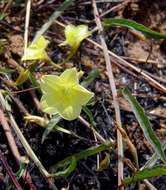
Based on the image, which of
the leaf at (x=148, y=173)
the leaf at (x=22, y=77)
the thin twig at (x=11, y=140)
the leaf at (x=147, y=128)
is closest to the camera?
the leaf at (x=148, y=173)

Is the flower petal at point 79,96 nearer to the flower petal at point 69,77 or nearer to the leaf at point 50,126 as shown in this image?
the flower petal at point 69,77

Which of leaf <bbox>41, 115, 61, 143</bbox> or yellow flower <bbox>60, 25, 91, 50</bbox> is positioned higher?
yellow flower <bbox>60, 25, 91, 50</bbox>

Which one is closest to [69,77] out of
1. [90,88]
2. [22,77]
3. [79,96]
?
[79,96]

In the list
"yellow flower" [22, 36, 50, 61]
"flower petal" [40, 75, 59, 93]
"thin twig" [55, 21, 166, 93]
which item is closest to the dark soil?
"thin twig" [55, 21, 166, 93]

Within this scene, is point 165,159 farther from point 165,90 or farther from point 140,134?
point 165,90

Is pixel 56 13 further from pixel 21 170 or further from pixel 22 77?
pixel 21 170

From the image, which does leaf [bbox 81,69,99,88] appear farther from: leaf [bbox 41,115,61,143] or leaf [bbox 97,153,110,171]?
leaf [bbox 97,153,110,171]

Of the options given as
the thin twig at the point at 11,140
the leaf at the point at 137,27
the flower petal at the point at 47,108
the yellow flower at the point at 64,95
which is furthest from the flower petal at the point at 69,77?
the leaf at the point at 137,27

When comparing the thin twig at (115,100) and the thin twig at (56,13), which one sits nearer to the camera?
the thin twig at (115,100)

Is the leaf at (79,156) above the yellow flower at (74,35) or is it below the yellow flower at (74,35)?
below
